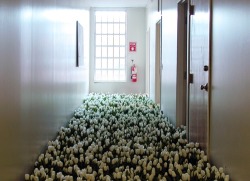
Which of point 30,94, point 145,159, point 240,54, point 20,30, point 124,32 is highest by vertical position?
point 124,32

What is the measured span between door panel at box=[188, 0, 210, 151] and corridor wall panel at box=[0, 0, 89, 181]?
1.70 m

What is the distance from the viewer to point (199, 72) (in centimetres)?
434

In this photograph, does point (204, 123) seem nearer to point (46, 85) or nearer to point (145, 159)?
point (145, 159)

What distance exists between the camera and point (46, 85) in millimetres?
4371

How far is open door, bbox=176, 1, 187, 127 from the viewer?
5.76 m

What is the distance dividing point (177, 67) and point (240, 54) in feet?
9.68

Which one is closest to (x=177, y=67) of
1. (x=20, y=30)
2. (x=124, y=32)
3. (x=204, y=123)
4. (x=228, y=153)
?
(x=204, y=123)

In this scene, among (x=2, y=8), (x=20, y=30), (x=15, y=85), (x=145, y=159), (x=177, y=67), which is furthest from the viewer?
(x=177, y=67)

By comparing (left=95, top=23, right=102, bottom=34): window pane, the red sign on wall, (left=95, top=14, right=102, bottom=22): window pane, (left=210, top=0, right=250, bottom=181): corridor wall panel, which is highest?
(left=95, top=14, right=102, bottom=22): window pane

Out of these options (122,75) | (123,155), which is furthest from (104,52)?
(123,155)

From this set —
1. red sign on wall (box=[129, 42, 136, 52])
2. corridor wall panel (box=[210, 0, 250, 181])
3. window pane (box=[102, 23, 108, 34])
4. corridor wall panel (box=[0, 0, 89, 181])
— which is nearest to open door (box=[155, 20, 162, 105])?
corridor wall panel (box=[0, 0, 89, 181])

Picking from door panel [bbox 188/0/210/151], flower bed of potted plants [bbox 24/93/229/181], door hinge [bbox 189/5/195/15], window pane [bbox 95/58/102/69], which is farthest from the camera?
window pane [bbox 95/58/102/69]

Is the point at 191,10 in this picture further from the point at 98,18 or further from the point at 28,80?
the point at 98,18

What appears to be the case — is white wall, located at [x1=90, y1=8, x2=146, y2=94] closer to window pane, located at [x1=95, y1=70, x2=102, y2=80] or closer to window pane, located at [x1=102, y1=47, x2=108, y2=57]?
window pane, located at [x1=95, y1=70, x2=102, y2=80]
